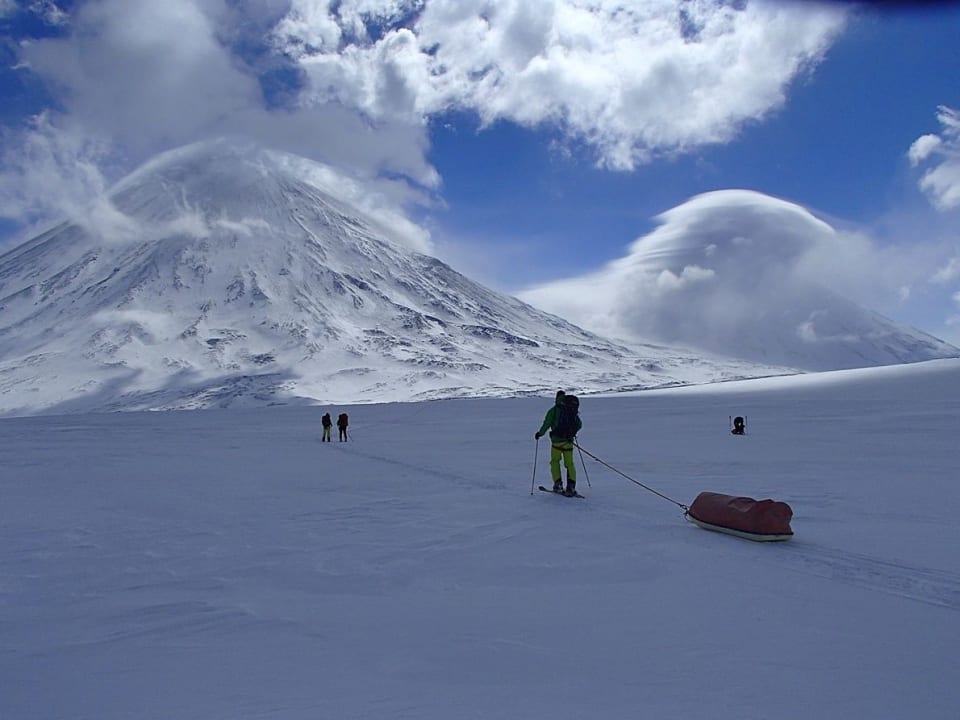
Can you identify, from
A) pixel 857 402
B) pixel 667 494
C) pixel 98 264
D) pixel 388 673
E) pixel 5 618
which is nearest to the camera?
pixel 388 673

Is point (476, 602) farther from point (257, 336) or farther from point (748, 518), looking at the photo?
point (257, 336)

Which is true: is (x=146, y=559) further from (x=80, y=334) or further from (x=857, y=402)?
(x=80, y=334)

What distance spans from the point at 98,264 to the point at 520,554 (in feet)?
678

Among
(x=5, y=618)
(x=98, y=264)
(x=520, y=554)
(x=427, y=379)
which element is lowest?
(x=5, y=618)

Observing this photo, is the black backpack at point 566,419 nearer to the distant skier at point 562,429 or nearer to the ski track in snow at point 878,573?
the distant skier at point 562,429

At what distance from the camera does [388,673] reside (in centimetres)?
469

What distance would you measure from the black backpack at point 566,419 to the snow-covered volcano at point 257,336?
322 feet

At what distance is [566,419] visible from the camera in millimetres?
12609

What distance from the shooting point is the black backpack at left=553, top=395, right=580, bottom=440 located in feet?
41.2

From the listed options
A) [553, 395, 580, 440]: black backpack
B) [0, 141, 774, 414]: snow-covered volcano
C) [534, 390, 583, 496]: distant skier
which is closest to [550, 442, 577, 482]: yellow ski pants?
[534, 390, 583, 496]: distant skier

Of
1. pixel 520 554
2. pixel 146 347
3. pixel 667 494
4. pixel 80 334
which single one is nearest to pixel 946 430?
pixel 667 494

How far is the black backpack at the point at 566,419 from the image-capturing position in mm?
12570

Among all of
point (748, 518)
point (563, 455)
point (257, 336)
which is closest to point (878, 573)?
point (748, 518)

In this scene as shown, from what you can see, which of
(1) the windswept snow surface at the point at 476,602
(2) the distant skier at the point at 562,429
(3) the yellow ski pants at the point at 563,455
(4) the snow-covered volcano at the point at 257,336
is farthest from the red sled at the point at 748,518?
(4) the snow-covered volcano at the point at 257,336
